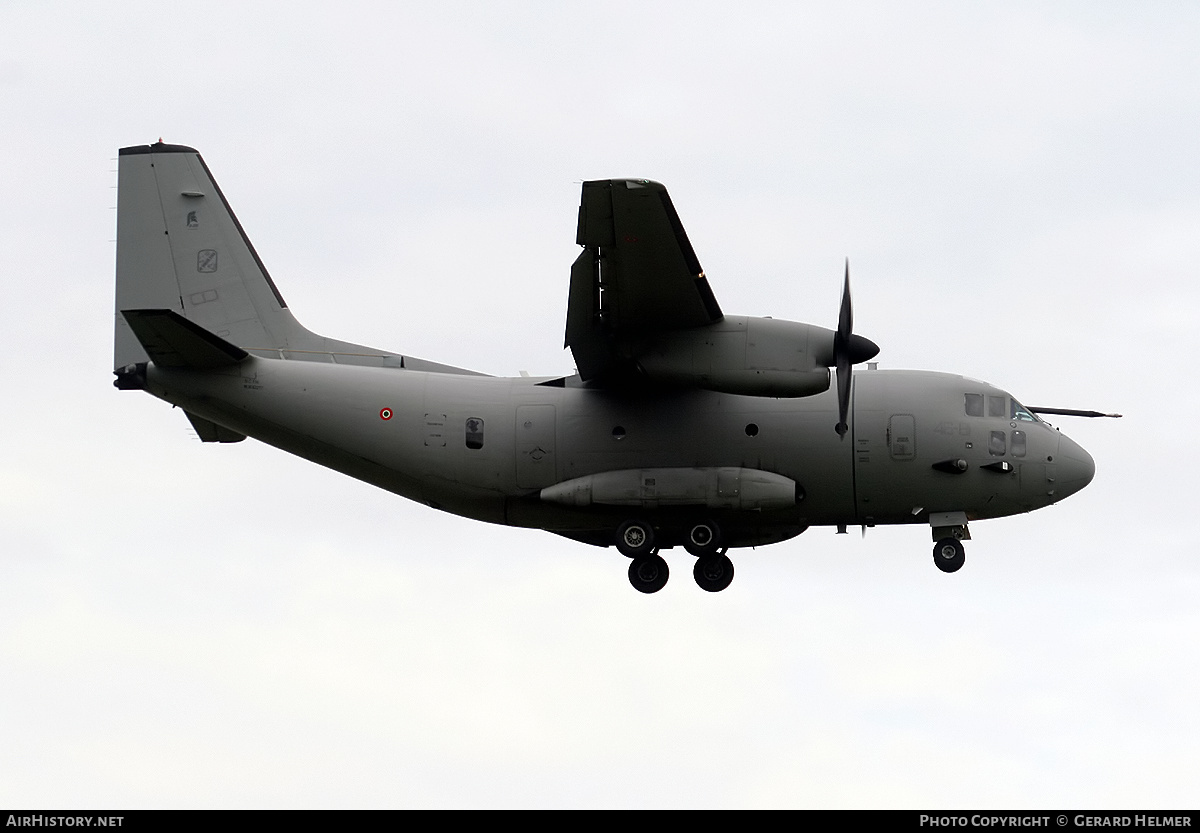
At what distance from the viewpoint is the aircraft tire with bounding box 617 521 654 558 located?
26.7 m

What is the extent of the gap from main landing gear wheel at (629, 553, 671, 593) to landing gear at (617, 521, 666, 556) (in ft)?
0.93

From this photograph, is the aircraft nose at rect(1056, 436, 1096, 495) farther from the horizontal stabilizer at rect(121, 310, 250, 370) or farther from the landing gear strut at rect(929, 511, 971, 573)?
the horizontal stabilizer at rect(121, 310, 250, 370)

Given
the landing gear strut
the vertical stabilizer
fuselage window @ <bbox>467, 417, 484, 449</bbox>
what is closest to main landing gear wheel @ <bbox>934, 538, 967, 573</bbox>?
the landing gear strut

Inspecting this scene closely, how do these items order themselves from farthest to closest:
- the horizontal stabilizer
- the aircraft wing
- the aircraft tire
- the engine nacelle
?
the aircraft tire → the horizontal stabilizer → the engine nacelle → the aircraft wing

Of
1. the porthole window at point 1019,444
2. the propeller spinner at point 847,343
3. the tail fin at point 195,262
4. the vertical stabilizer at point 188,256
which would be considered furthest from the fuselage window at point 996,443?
the vertical stabilizer at point 188,256

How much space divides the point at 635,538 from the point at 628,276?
14.7 feet

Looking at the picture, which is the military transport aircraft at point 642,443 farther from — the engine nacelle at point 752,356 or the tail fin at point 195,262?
the tail fin at point 195,262

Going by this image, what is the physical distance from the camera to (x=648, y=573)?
27109mm

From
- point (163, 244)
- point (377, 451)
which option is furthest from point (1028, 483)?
point (163, 244)

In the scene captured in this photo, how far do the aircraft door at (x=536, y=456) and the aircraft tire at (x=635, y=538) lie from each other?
1.31 m

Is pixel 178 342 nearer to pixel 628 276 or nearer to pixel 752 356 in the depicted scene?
pixel 628 276

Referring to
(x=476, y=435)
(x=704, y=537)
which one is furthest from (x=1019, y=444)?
(x=476, y=435)

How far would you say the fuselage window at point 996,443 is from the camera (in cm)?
2686
